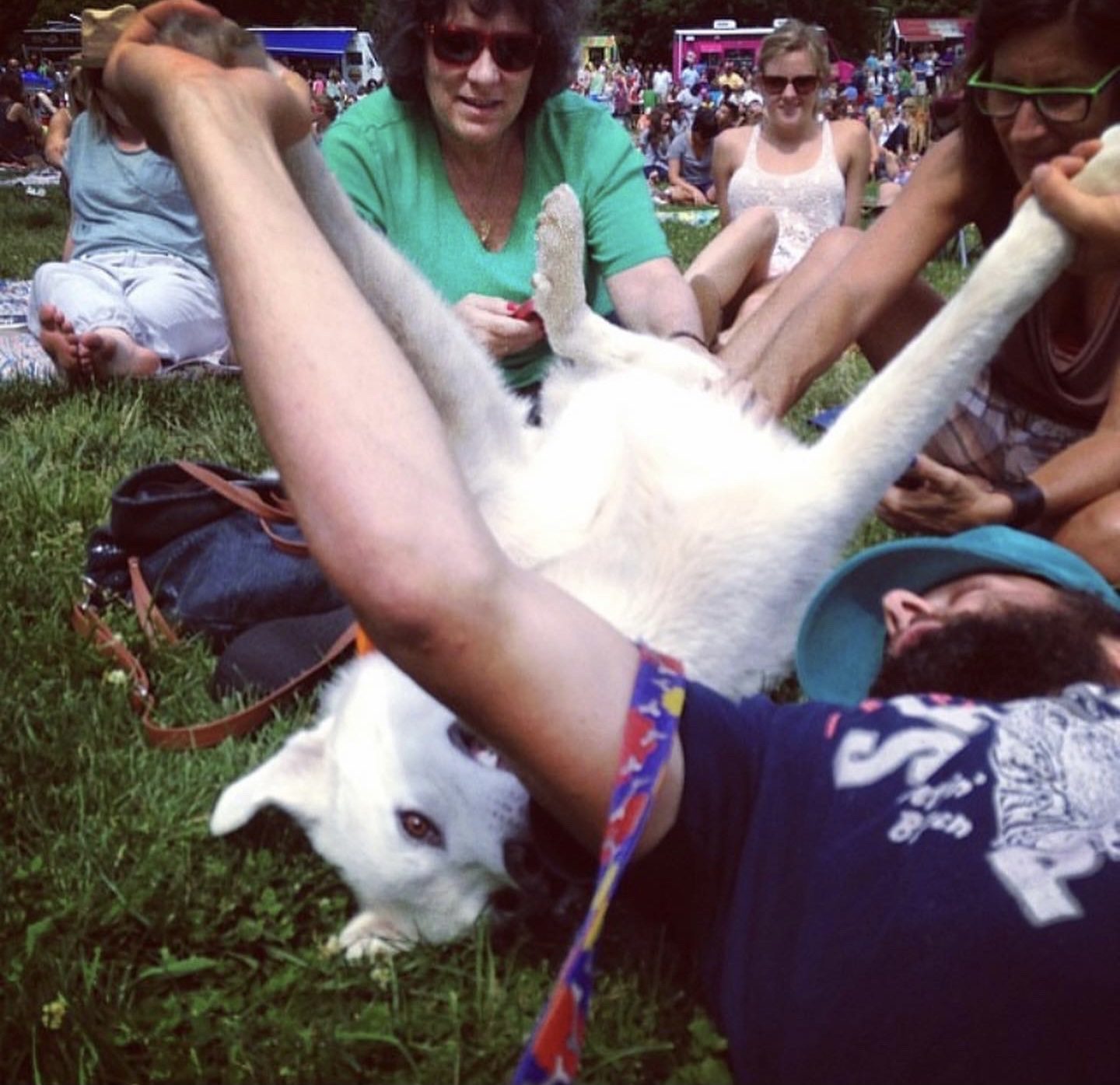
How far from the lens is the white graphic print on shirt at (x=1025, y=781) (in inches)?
55.4

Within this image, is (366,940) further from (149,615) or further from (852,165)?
(852,165)

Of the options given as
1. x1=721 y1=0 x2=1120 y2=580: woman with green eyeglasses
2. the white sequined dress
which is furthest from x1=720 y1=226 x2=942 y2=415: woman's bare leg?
the white sequined dress

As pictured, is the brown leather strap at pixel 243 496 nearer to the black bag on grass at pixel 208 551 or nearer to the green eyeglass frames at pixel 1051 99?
the black bag on grass at pixel 208 551

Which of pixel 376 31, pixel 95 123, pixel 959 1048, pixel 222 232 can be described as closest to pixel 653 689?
pixel 959 1048

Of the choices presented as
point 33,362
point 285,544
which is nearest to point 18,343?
point 33,362

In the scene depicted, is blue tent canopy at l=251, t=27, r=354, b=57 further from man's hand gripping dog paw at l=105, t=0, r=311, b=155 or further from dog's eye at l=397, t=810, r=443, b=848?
dog's eye at l=397, t=810, r=443, b=848

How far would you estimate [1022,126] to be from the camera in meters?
2.59

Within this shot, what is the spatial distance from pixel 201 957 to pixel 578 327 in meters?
1.65

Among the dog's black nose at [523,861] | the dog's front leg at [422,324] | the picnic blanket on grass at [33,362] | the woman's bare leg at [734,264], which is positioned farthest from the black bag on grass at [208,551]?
the woman's bare leg at [734,264]

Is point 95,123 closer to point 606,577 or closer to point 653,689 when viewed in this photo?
point 606,577

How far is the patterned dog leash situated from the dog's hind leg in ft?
5.15

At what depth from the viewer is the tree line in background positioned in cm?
4681

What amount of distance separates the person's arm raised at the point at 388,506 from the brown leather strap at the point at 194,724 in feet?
3.91

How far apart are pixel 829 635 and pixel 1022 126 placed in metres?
1.19
